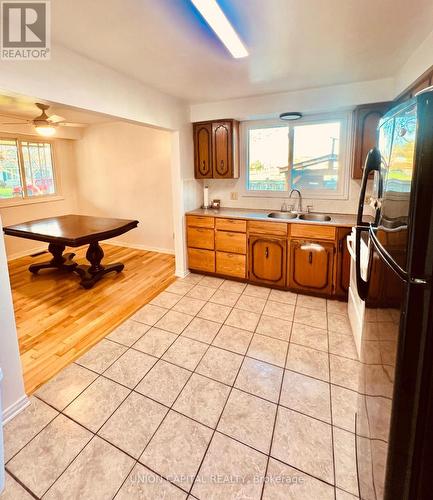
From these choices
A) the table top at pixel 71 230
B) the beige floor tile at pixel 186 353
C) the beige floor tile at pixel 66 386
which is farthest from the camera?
the table top at pixel 71 230

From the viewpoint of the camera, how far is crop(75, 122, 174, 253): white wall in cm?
469

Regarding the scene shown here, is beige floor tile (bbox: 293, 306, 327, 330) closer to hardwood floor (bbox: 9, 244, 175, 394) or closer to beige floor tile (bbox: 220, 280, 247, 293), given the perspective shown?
beige floor tile (bbox: 220, 280, 247, 293)

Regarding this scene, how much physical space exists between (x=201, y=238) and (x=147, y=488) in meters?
2.76

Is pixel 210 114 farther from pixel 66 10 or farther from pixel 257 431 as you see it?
pixel 257 431

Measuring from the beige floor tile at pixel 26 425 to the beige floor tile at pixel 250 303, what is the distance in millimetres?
1891

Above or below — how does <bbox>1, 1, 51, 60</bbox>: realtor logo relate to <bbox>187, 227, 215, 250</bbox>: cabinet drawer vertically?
above

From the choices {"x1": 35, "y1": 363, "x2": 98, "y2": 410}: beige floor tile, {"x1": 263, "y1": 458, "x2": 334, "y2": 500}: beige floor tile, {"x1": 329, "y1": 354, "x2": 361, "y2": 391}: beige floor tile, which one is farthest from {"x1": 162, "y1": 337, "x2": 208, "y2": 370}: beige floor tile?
{"x1": 329, "y1": 354, "x2": 361, "y2": 391}: beige floor tile

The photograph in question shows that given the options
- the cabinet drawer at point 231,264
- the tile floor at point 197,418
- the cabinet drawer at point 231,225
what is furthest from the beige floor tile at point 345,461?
the cabinet drawer at point 231,225

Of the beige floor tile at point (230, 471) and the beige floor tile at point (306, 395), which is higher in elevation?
the beige floor tile at point (306, 395)

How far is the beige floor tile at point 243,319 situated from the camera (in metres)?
2.66

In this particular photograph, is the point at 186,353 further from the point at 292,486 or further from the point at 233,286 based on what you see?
the point at 233,286

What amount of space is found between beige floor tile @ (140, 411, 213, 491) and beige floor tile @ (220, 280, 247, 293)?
Result: 1886 millimetres

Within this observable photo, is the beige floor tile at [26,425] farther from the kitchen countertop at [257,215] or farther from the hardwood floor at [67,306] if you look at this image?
the kitchen countertop at [257,215]

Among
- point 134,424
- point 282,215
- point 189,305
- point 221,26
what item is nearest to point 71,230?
point 189,305
